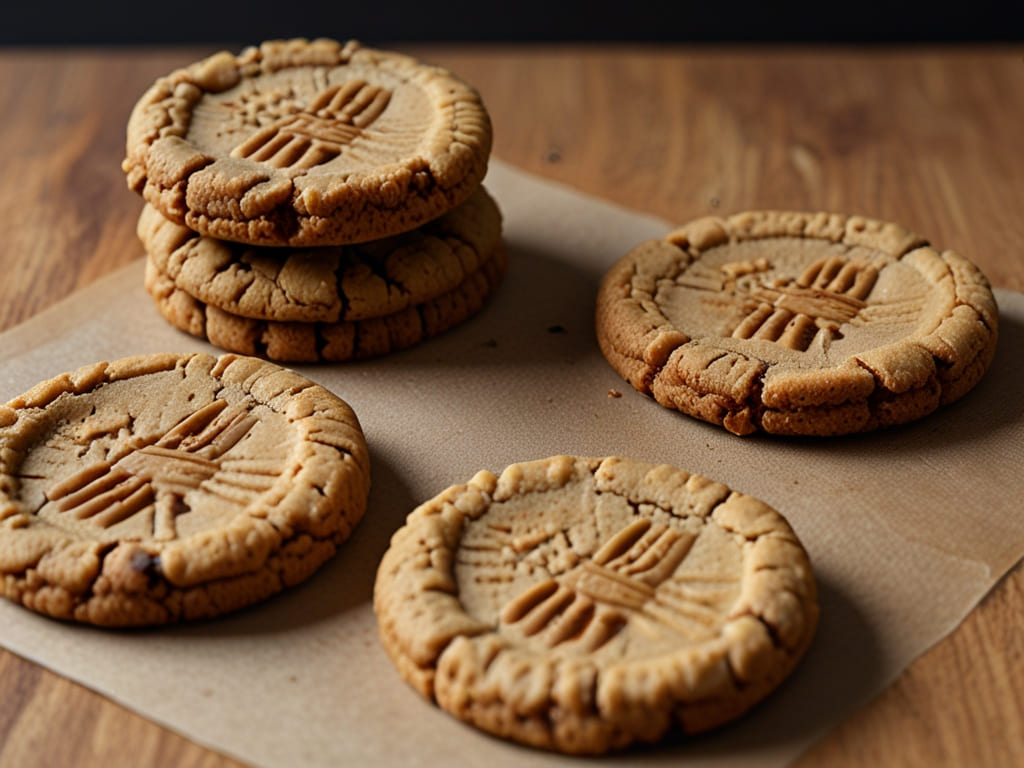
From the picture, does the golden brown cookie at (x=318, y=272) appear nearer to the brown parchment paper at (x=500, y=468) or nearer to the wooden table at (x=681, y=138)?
the brown parchment paper at (x=500, y=468)

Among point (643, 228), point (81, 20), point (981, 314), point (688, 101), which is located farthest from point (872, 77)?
point (81, 20)

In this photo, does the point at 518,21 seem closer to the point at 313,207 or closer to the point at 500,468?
the point at 313,207

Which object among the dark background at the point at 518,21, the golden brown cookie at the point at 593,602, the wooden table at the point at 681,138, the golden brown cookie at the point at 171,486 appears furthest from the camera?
the dark background at the point at 518,21

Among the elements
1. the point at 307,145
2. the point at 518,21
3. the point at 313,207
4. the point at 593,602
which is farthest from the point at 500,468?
the point at 518,21

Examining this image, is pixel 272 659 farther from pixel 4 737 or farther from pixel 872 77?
pixel 872 77

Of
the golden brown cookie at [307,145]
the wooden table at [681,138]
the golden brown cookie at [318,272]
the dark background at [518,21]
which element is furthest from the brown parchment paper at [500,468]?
the dark background at [518,21]
